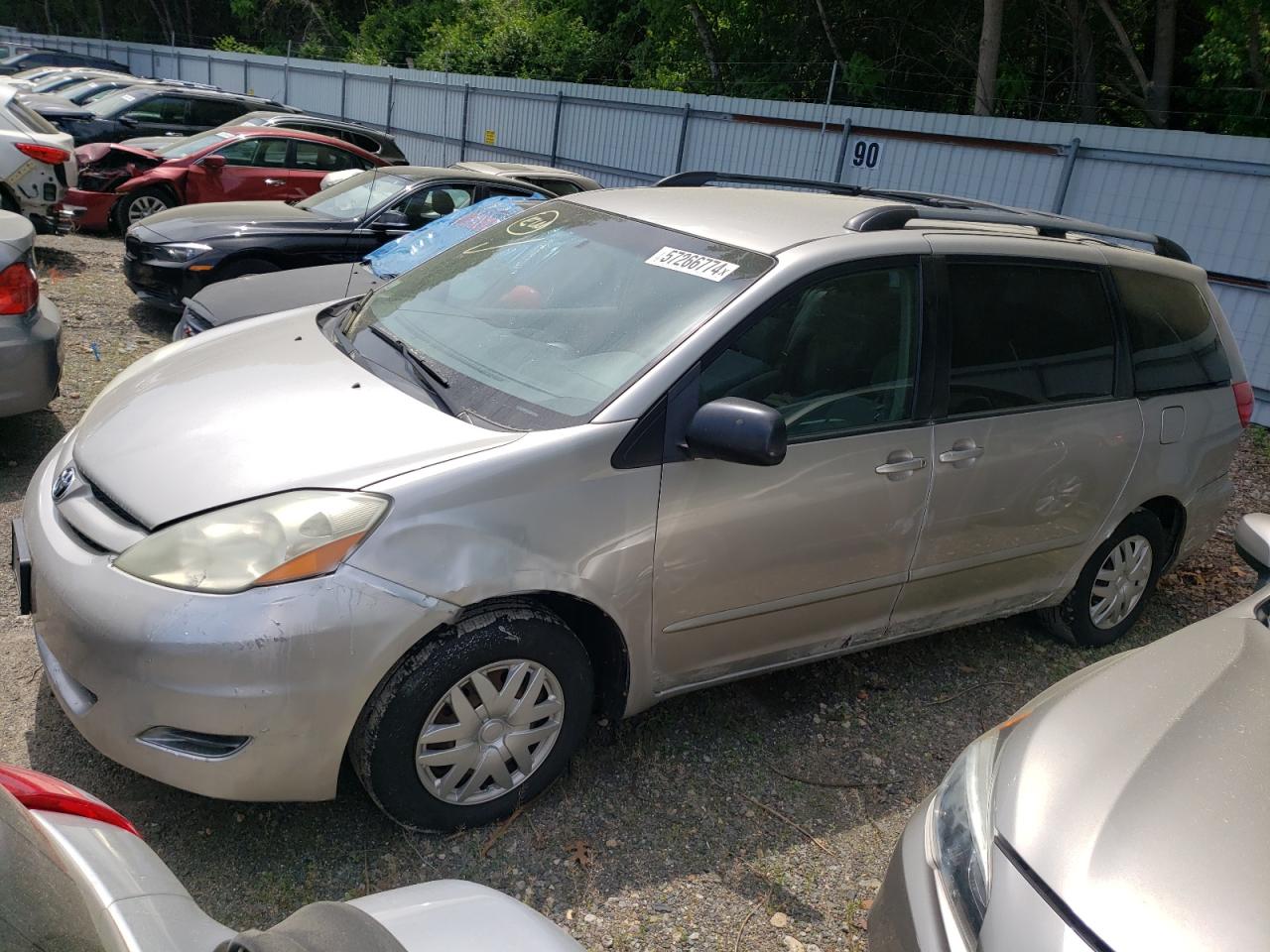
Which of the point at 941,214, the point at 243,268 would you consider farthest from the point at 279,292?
the point at 941,214

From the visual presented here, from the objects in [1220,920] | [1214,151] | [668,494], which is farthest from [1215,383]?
[1214,151]

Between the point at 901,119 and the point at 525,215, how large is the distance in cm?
843

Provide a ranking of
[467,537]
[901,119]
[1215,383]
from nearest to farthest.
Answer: [467,537] < [1215,383] < [901,119]

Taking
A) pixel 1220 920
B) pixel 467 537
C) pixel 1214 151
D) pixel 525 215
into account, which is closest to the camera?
pixel 1220 920

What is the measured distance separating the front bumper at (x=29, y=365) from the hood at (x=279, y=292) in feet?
3.30

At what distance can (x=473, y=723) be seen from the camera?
2.86 m

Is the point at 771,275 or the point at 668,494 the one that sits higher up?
the point at 771,275

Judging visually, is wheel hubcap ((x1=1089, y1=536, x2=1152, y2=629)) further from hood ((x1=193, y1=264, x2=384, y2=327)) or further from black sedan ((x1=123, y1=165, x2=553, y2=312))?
black sedan ((x1=123, y1=165, x2=553, y2=312))

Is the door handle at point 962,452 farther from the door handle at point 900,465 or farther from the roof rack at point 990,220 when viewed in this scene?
the roof rack at point 990,220

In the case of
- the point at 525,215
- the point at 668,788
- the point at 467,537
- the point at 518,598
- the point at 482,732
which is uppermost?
the point at 525,215

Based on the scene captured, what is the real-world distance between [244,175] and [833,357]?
354 inches

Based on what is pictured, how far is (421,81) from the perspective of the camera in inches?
768

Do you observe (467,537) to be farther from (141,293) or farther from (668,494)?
(141,293)

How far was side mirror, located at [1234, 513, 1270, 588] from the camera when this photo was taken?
3.00 m
